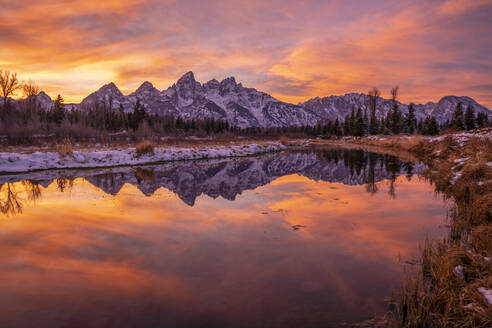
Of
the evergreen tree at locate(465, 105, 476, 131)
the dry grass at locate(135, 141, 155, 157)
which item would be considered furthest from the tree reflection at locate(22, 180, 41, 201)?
the evergreen tree at locate(465, 105, 476, 131)

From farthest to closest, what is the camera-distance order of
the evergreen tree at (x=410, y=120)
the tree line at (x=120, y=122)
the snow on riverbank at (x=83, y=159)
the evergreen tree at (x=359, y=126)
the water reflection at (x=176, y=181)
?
the evergreen tree at (x=359, y=126)
the evergreen tree at (x=410, y=120)
the tree line at (x=120, y=122)
the snow on riverbank at (x=83, y=159)
the water reflection at (x=176, y=181)

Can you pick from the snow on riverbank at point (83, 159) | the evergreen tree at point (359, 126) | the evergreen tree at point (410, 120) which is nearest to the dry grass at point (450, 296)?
the snow on riverbank at point (83, 159)

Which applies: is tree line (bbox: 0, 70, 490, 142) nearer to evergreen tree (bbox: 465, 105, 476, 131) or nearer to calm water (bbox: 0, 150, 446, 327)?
evergreen tree (bbox: 465, 105, 476, 131)

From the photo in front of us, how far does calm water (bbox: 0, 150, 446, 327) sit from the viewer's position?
153 inches

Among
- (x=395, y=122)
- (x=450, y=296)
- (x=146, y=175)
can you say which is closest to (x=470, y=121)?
(x=395, y=122)

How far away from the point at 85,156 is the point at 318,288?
20.1 m

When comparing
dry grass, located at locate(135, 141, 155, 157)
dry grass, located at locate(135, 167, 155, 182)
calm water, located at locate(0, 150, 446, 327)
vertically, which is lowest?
calm water, located at locate(0, 150, 446, 327)

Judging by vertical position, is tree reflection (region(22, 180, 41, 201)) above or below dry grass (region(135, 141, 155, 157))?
below

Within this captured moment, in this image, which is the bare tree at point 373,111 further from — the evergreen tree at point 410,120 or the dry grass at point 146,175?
the dry grass at point 146,175

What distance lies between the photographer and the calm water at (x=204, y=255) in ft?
12.7

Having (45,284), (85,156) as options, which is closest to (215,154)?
(85,156)

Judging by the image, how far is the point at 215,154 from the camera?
2867 centimetres

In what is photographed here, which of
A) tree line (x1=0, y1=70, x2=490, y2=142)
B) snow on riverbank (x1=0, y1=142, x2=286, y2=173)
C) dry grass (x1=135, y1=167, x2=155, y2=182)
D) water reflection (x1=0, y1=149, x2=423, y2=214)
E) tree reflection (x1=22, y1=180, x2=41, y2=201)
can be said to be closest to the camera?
tree reflection (x1=22, y1=180, x2=41, y2=201)

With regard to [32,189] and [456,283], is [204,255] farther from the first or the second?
[32,189]
